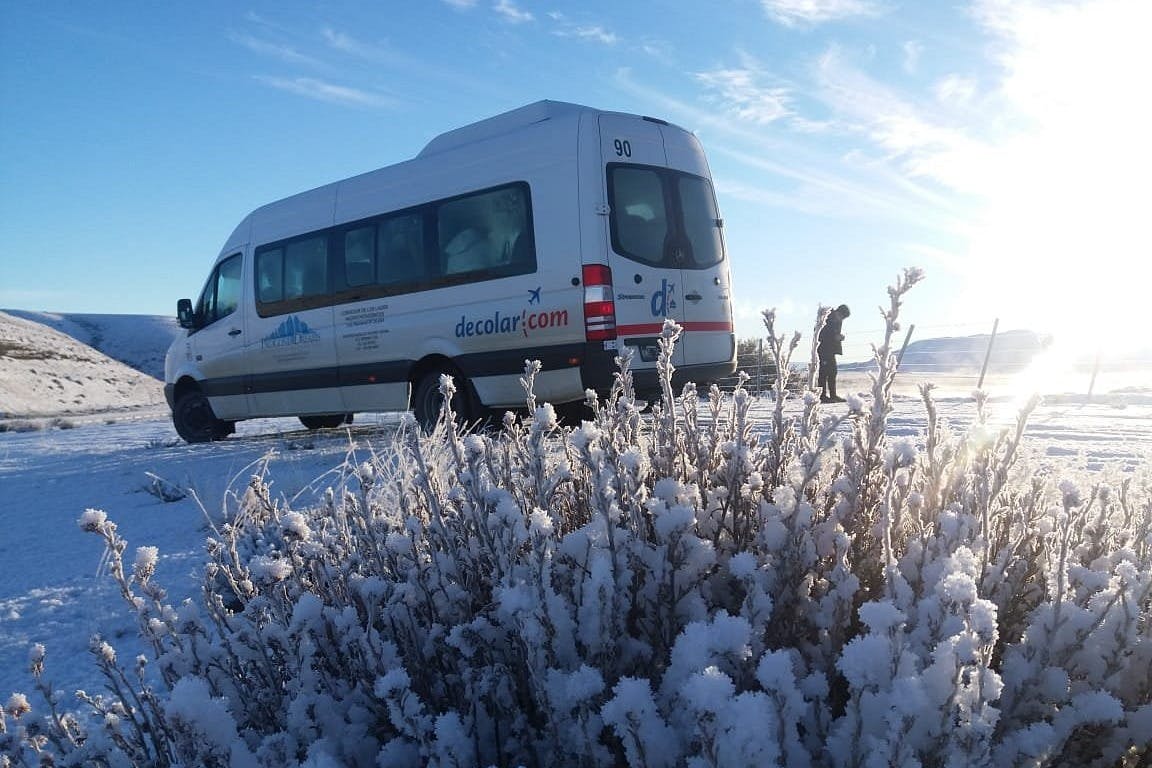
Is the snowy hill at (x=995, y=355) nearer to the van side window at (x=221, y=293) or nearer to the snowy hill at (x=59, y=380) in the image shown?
the van side window at (x=221, y=293)

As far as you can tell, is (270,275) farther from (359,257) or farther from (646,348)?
(646,348)

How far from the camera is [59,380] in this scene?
34125 millimetres

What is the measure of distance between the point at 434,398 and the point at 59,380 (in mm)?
35771

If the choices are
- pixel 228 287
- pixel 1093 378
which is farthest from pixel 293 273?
pixel 1093 378

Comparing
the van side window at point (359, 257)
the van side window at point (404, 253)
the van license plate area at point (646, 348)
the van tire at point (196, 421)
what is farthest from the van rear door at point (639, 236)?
the van tire at point (196, 421)

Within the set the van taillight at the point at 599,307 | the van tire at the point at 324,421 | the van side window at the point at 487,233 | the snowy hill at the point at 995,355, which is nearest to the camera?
the van taillight at the point at 599,307

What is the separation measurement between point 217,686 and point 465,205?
5967 millimetres

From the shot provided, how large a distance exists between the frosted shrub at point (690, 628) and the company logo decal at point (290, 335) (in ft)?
22.5

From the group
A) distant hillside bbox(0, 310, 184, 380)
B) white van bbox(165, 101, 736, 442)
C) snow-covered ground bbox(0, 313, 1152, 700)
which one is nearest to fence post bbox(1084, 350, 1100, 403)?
snow-covered ground bbox(0, 313, 1152, 700)

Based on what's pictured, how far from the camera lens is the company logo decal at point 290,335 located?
8.35 m

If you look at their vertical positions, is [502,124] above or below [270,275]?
above

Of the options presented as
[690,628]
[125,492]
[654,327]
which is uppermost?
[654,327]

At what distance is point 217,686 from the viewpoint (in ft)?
5.21

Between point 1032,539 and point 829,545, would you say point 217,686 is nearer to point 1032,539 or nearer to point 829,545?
point 829,545
